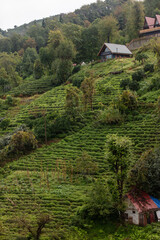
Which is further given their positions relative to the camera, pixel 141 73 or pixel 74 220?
pixel 141 73

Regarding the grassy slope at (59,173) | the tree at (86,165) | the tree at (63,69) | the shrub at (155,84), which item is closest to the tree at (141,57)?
the grassy slope at (59,173)

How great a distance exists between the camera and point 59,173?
2666 centimetres

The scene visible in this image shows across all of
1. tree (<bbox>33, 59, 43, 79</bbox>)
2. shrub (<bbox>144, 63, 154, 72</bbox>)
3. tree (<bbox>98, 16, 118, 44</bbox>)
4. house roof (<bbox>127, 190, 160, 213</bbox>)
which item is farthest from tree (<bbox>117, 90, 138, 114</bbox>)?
tree (<bbox>98, 16, 118, 44</bbox>)

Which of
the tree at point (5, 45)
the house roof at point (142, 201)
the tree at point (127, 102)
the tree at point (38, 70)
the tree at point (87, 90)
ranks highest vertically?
the tree at point (5, 45)

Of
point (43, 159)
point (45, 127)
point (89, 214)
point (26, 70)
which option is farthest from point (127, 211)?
point (26, 70)

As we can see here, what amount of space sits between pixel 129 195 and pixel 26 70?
2761 inches

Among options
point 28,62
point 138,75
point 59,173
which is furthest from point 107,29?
point 59,173

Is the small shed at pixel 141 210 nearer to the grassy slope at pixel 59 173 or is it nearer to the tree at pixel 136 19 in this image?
the grassy slope at pixel 59 173

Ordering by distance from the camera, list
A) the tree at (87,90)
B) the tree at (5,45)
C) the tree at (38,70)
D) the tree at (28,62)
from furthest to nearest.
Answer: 1. the tree at (5,45)
2. the tree at (28,62)
3. the tree at (38,70)
4. the tree at (87,90)

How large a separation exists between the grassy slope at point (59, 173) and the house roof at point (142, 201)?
245 cm

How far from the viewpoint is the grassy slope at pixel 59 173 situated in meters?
20.9

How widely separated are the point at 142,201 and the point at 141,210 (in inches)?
33.3

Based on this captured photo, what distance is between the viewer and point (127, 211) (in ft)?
62.6

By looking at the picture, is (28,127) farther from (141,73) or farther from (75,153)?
(141,73)
